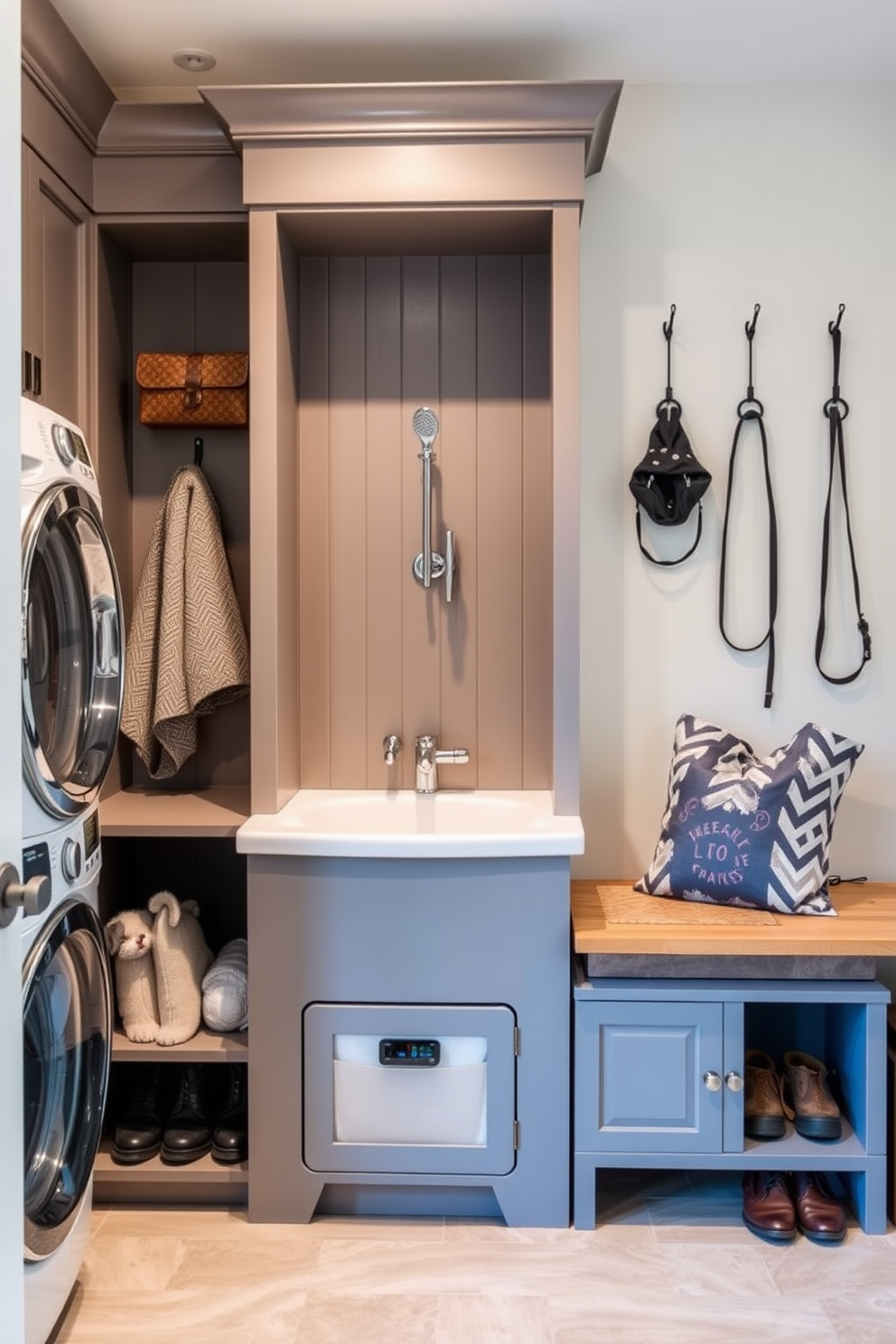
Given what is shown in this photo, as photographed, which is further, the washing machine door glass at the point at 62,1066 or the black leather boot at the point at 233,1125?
the black leather boot at the point at 233,1125

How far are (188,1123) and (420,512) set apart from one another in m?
1.55

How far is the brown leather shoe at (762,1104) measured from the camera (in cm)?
215

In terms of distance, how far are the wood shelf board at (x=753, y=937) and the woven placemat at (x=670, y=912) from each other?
0.02 meters

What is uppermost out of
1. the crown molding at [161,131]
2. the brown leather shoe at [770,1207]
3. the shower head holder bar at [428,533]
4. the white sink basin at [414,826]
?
the crown molding at [161,131]

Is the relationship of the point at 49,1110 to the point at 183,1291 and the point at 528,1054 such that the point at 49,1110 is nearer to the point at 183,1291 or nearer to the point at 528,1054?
the point at 183,1291

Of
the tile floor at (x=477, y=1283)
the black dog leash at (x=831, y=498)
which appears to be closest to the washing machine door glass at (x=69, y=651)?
the tile floor at (x=477, y=1283)

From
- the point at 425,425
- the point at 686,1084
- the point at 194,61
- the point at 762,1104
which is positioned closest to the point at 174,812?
the point at 425,425

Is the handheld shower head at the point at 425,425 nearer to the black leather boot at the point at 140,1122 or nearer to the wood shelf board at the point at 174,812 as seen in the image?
the wood shelf board at the point at 174,812

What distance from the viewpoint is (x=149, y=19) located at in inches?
87.8

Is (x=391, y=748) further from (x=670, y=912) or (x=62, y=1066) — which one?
(x=62, y=1066)

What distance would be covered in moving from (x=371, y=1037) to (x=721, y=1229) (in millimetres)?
842

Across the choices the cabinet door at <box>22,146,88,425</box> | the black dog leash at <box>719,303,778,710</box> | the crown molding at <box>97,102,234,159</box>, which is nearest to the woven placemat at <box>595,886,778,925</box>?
the black dog leash at <box>719,303,778,710</box>

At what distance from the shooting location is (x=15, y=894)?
107cm

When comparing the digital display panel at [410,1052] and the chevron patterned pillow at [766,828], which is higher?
the chevron patterned pillow at [766,828]
